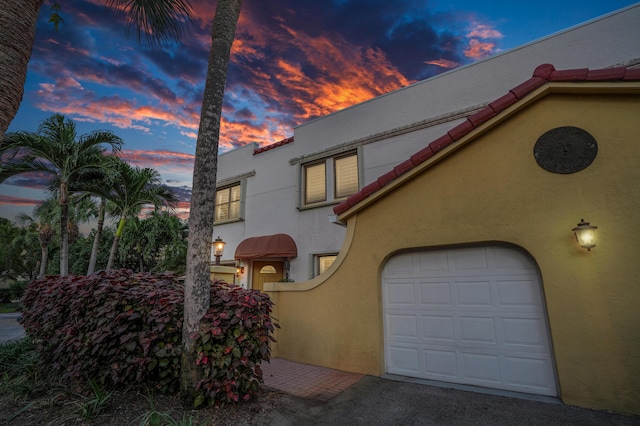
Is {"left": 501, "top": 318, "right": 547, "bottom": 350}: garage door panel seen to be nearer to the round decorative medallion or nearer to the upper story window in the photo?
the round decorative medallion

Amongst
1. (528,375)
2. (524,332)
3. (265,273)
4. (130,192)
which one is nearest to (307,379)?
(528,375)

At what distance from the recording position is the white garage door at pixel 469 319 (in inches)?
195

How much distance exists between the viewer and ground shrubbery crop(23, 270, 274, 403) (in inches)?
166

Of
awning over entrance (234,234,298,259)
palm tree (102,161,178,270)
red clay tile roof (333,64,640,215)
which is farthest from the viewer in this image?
palm tree (102,161,178,270)

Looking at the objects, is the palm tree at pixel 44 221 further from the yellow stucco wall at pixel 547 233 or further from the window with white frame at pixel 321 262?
the yellow stucco wall at pixel 547 233

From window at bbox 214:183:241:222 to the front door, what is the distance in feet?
9.04

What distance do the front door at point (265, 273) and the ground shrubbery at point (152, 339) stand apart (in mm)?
8501

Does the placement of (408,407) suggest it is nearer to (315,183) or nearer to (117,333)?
(117,333)

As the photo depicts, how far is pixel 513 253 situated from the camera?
17.5 feet

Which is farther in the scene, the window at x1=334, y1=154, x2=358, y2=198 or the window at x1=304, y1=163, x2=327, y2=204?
→ the window at x1=304, y1=163, x2=327, y2=204

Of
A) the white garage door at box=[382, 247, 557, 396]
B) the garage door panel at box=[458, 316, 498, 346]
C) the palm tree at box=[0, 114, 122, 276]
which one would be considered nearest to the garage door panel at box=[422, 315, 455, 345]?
the white garage door at box=[382, 247, 557, 396]

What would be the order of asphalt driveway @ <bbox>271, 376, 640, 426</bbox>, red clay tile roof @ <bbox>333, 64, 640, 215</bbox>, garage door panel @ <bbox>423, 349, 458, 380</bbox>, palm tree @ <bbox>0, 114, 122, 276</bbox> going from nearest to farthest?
asphalt driveway @ <bbox>271, 376, 640, 426</bbox>, red clay tile roof @ <bbox>333, 64, 640, 215</bbox>, garage door panel @ <bbox>423, 349, 458, 380</bbox>, palm tree @ <bbox>0, 114, 122, 276</bbox>

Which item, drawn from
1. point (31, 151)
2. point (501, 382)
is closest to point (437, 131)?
point (501, 382)

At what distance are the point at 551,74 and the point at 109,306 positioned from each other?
8247 millimetres
